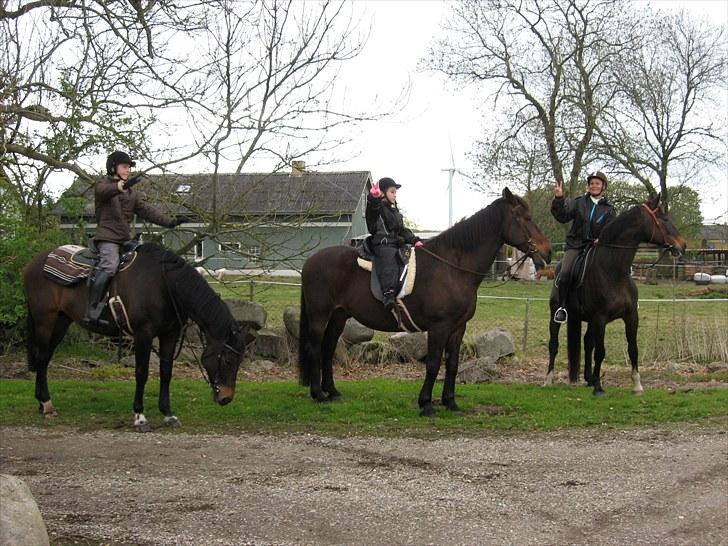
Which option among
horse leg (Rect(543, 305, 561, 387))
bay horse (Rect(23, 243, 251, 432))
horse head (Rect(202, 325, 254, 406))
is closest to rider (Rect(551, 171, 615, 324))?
horse leg (Rect(543, 305, 561, 387))

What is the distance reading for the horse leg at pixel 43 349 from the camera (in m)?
8.85

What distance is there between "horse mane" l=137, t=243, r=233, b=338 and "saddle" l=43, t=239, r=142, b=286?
43 cm

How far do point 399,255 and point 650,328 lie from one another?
31.3 ft

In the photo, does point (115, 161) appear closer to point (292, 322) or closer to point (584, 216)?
point (292, 322)

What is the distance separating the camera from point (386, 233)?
8.81 metres

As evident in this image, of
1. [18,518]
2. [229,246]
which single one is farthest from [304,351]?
[18,518]

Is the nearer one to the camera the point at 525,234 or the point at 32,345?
the point at 525,234

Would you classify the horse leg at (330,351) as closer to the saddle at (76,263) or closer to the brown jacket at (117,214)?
the brown jacket at (117,214)

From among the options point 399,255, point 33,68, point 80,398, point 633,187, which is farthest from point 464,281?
point 633,187

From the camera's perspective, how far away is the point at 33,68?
31.6 feet

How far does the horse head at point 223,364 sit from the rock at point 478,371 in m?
4.91

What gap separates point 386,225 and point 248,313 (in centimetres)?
563

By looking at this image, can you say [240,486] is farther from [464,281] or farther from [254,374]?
[254,374]

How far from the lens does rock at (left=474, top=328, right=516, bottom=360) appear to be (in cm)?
1334
